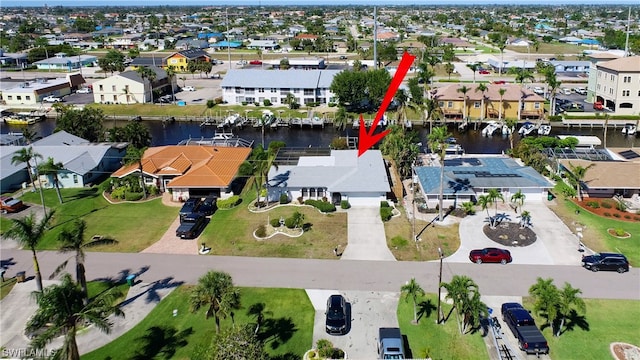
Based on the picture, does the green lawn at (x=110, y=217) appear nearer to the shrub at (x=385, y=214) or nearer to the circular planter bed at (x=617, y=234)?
the shrub at (x=385, y=214)

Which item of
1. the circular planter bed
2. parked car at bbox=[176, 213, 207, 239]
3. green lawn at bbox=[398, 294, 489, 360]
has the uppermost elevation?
parked car at bbox=[176, 213, 207, 239]

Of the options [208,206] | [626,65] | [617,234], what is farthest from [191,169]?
[626,65]

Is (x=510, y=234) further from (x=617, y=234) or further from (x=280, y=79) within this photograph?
(x=280, y=79)

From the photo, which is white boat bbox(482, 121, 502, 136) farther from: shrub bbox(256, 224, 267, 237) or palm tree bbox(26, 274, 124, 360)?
palm tree bbox(26, 274, 124, 360)

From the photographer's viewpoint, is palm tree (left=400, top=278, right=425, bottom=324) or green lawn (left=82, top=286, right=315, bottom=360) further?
palm tree (left=400, top=278, right=425, bottom=324)

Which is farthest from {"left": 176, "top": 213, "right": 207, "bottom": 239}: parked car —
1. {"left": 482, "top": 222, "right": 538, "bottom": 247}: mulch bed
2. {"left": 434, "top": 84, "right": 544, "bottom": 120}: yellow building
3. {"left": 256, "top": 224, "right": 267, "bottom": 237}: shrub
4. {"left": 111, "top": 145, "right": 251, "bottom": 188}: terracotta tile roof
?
{"left": 434, "top": 84, "right": 544, "bottom": 120}: yellow building

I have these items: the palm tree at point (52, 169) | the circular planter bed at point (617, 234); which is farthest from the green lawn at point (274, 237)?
the circular planter bed at point (617, 234)
